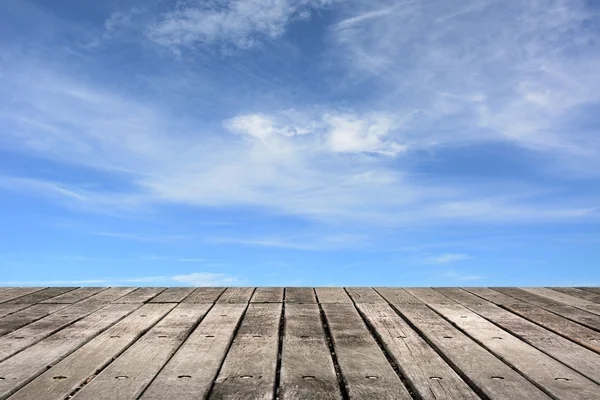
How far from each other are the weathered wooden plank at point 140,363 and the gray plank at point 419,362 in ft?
3.08

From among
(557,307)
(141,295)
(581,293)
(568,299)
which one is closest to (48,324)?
(141,295)

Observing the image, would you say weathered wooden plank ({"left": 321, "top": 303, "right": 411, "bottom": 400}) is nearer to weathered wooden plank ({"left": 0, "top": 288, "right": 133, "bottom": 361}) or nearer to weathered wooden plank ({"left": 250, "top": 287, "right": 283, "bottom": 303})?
weathered wooden plank ({"left": 250, "top": 287, "right": 283, "bottom": 303})

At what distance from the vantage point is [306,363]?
2102mm

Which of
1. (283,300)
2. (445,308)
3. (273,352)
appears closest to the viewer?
(273,352)

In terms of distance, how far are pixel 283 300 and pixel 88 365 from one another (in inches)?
73.9

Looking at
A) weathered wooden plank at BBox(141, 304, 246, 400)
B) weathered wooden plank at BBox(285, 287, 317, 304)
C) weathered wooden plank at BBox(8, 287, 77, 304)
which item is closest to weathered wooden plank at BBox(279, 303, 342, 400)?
weathered wooden plank at BBox(141, 304, 246, 400)

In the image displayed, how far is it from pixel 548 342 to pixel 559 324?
1.80ft

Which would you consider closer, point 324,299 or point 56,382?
point 56,382

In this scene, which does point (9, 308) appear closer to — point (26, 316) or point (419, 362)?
point (26, 316)

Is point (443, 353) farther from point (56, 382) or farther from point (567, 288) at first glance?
point (567, 288)

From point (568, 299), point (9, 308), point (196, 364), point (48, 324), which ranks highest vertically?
point (568, 299)

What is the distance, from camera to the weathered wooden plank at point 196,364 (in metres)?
1.78

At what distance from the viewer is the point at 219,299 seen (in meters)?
3.92

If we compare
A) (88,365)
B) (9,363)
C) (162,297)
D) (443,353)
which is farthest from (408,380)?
(162,297)
